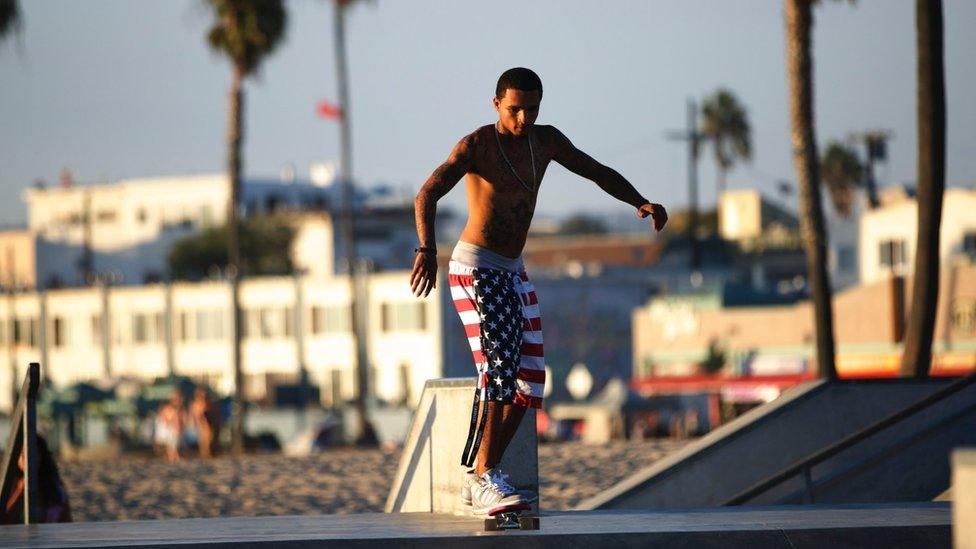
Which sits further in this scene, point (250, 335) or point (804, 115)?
point (250, 335)

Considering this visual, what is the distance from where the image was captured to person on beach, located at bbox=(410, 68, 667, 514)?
7371 mm

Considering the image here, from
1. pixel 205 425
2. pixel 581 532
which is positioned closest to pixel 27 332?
pixel 205 425

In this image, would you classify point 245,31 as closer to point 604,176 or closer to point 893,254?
point 893,254

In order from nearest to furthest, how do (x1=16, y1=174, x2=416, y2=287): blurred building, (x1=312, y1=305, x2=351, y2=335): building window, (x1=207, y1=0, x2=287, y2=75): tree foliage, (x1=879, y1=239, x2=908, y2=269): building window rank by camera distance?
(x1=207, y1=0, x2=287, y2=75): tree foliage < (x1=879, y1=239, x2=908, y2=269): building window < (x1=312, y1=305, x2=351, y2=335): building window < (x1=16, y1=174, x2=416, y2=287): blurred building

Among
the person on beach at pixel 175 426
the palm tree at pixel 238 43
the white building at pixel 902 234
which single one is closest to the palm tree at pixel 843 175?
the white building at pixel 902 234

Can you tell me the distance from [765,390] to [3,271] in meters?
85.0

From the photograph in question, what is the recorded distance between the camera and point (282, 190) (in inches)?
5226

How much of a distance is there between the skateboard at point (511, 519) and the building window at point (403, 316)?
64058 millimetres

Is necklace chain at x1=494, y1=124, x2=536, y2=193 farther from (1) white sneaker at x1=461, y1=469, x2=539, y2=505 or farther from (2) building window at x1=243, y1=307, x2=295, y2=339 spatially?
(2) building window at x1=243, y1=307, x2=295, y2=339

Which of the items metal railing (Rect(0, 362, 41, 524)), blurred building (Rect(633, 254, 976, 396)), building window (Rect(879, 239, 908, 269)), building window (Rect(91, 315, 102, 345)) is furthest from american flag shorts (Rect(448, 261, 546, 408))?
building window (Rect(91, 315, 102, 345))

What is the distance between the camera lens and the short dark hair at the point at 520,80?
24.0 feet

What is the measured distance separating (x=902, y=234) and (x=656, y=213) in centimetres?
5847

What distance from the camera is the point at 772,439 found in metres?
11.4

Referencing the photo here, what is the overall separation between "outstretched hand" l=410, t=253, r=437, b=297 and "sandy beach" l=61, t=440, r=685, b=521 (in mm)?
10221
